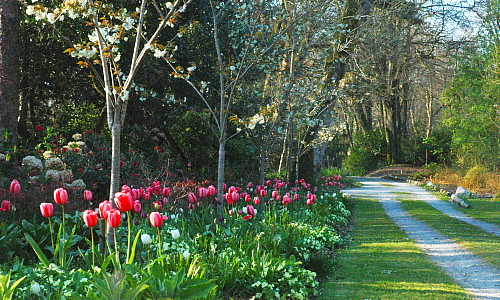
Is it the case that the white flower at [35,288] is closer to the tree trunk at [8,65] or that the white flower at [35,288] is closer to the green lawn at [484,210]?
the tree trunk at [8,65]

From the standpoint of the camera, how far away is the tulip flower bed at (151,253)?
3.40m

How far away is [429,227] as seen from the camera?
10133 millimetres

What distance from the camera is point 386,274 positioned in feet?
20.0

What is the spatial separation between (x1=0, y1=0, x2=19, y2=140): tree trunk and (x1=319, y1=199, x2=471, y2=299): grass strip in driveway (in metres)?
6.55

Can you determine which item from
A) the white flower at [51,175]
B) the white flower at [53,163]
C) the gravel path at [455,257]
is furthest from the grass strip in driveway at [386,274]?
the white flower at [53,163]

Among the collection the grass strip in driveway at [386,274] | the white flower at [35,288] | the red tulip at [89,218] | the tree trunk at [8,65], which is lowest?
the grass strip in driveway at [386,274]

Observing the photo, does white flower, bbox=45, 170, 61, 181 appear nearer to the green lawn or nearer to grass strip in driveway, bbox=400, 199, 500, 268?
grass strip in driveway, bbox=400, 199, 500, 268

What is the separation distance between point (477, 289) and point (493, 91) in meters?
15.3

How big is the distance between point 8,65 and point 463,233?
928 cm

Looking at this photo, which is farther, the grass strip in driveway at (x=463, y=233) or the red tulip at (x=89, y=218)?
the grass strip in driveway at (x=463, y=233)

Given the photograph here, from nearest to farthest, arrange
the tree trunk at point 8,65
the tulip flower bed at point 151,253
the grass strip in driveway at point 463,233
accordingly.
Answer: the tulip flower bed at point 151,253 → the grass strip in driveway at point 463,233 → the tree trunk at point 8,65

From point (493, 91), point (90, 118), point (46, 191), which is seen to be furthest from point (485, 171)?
point (46, 191)

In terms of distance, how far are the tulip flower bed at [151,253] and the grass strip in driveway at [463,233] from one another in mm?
2312

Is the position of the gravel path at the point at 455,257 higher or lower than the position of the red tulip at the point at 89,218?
lower
